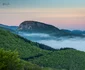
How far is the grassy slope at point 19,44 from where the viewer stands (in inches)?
624

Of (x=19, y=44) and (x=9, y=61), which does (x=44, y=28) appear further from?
(x=9, y=61)

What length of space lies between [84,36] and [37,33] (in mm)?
1802

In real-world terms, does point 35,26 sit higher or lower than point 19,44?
higher

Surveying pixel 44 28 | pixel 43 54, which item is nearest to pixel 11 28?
pixel 44 28

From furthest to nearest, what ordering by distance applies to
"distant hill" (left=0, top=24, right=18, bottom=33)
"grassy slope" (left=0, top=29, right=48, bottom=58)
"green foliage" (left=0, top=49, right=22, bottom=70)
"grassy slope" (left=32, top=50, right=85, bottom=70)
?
"grassy slope" (left=0, top=29, right=48, bottom=58)
"grassy slope" (left=32, top=50, right=85, bottom=70)
"distant hill" (left=0, top=24, right=18, bottom=33)
"green foliage" (left=0, top=49, right=22, bottom=70)

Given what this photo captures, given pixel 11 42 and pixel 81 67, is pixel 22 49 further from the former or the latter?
pixel 81 67

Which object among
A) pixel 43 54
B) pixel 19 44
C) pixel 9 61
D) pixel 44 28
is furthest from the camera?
pixel 19 44

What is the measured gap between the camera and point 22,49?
1623cm

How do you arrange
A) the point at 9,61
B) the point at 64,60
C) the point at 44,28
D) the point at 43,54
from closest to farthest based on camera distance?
the point at 9,61 < the point at 44,28 < the point at 64,60 < the point at 43,54

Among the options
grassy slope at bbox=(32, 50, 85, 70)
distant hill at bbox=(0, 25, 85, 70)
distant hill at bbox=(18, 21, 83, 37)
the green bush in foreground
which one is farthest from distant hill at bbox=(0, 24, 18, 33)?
the green bush in foreground

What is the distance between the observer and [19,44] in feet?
54.7

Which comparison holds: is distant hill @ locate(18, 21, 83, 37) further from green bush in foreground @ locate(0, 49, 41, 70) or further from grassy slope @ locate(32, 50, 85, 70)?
green bush in foreground @ locate(0, 49, 41, 70)

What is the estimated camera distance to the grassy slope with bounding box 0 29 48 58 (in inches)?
624

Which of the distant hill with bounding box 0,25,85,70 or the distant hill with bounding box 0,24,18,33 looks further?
the distant hill with bounding box 0,25,85,70
